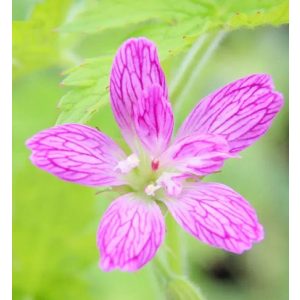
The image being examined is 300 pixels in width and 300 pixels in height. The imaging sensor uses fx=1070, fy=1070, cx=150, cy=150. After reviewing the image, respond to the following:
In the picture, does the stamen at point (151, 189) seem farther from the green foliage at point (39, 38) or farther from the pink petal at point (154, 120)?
the green foliage at point (39, 38)

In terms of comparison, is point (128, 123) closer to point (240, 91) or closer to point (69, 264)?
point (240, 91)

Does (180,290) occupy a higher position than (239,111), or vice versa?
(239,111)

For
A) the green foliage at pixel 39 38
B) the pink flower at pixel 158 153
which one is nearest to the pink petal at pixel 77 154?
the pink flower at pixel 158 153

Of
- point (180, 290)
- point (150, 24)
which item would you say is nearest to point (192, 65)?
point (150, 24)

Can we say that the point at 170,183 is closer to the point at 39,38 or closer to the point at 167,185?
the point at 167,185

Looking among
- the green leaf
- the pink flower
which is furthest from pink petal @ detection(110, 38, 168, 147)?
the green leaf

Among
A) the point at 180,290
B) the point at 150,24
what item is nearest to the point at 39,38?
the point at 150,24

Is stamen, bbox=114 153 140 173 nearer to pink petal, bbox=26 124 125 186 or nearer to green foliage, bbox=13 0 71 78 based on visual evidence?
pink petal, bbox=26 124 125 186
